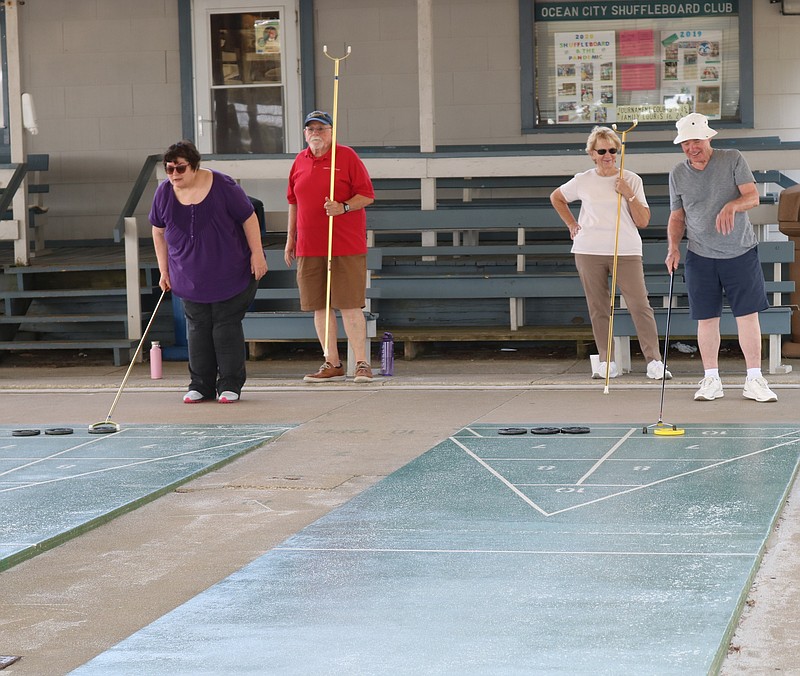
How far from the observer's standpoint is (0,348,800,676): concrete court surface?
373 centimetres

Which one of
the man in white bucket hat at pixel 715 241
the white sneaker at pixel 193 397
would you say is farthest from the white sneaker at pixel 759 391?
the white sneaker at pixel 193 397

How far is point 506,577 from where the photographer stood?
4055 mm

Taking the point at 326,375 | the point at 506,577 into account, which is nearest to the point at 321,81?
the point at 326,375

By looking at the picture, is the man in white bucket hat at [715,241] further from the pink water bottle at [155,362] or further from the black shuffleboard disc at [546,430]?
the pink water bottle at [155,362]

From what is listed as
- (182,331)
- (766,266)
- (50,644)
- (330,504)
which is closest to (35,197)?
(182,331)

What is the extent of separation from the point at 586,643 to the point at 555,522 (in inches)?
→ 54.4

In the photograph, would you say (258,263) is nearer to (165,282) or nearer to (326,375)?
(165,282)

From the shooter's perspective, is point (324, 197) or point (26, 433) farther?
point (324, 197)

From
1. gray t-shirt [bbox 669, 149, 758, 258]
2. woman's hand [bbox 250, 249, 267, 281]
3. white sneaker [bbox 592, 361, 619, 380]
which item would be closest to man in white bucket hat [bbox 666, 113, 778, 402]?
gray t-shirt [bbox 669, 149, 758, 258]

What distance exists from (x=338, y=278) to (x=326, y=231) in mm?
311

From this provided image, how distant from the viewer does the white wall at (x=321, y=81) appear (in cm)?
1221

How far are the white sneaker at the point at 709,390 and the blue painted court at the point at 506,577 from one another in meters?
1.65

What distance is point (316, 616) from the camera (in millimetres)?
3709

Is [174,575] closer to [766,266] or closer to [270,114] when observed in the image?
[766,266]
